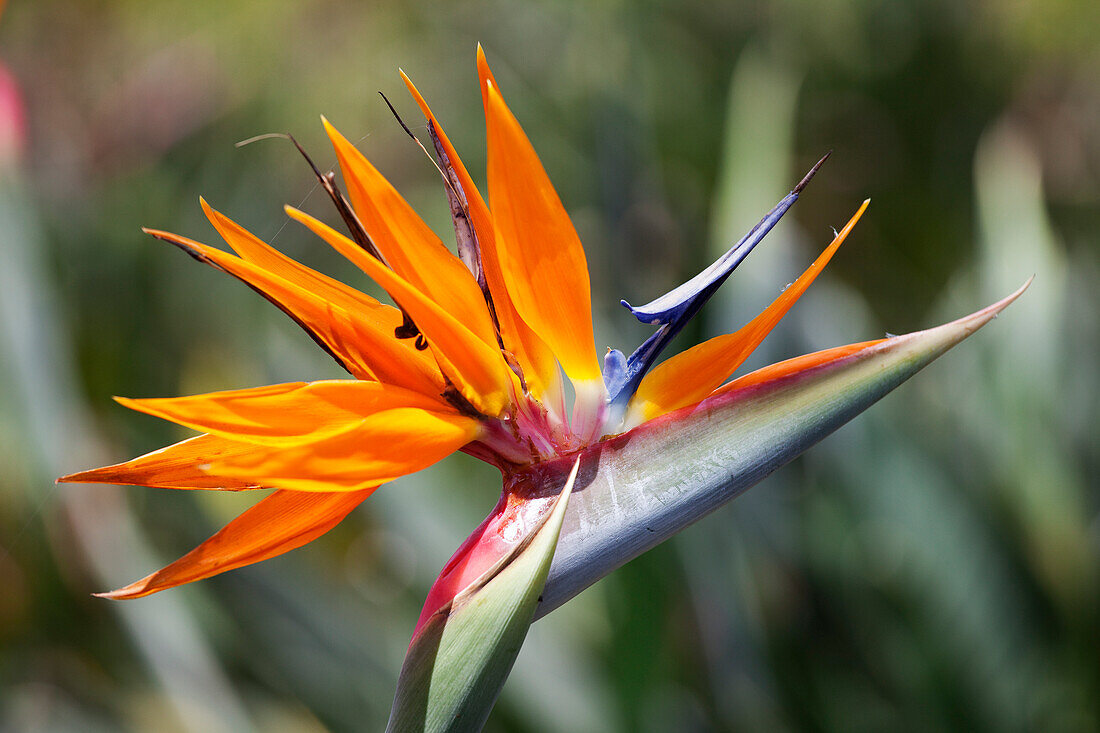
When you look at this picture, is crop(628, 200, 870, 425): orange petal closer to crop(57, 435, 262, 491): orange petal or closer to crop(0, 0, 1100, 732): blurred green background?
crop(57, 435, 262, 491): orange petal

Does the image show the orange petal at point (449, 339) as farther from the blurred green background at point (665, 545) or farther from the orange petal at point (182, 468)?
the blurred green background at point (665, 545)

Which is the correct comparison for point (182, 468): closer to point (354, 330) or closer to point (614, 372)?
point (354, 330)

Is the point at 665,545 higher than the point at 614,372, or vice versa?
the point at 614,372

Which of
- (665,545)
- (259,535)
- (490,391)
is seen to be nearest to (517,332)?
(490,391)

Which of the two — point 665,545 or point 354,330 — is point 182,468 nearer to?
point 354,330

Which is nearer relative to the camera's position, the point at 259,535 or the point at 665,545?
the point at 259,535

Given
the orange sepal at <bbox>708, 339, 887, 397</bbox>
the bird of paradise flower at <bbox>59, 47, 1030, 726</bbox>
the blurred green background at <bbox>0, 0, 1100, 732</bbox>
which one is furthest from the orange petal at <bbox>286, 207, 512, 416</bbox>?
the blurred green background at <bbox>0, 0, 1100, 732</bbox>

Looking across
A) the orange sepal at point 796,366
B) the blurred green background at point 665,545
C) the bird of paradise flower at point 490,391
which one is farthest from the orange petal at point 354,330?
the blurred green background at point 665,545
